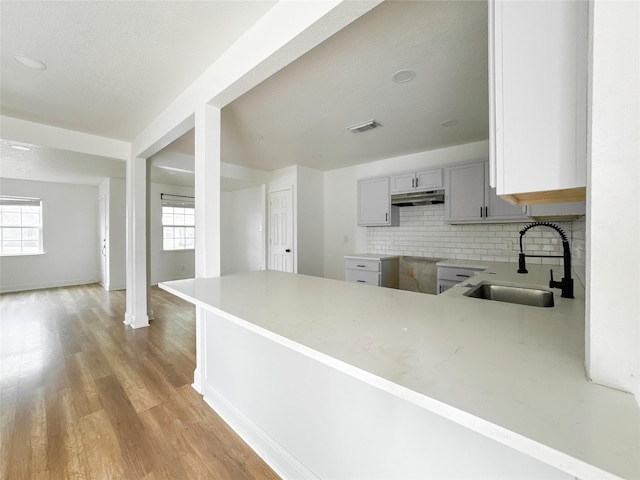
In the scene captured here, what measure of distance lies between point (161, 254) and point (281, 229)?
3.26 metres

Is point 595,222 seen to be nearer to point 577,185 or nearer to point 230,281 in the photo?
point 577,185

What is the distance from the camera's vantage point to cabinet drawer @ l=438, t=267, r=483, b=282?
3125mm

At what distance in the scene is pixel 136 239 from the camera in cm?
372

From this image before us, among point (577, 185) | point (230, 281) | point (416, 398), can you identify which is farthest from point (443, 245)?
point (416, 398)

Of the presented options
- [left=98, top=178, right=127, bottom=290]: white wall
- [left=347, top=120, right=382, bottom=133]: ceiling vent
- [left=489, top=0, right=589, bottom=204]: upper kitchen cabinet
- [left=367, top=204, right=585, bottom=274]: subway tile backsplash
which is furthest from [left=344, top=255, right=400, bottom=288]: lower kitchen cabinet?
[left=98, top=178, right=127, bottom=290]: white wall

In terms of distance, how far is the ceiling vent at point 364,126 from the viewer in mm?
2949

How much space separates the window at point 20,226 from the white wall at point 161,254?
2.39 meters

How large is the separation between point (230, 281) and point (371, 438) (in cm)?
126

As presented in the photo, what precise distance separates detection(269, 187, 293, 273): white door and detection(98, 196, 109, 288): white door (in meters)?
3.80

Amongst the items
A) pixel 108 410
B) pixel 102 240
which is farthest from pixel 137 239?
pixel 102 240

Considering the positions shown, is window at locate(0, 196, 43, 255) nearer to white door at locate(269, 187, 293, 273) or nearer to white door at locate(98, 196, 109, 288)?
white door at locate(98, 196, 109, 288)

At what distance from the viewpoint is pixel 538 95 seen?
732 mm

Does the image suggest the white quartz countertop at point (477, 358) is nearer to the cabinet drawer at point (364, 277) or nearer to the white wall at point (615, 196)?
the white wall at point (615, 196)

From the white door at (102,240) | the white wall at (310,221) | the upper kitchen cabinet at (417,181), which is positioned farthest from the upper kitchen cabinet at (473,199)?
the white door at (102,240)
